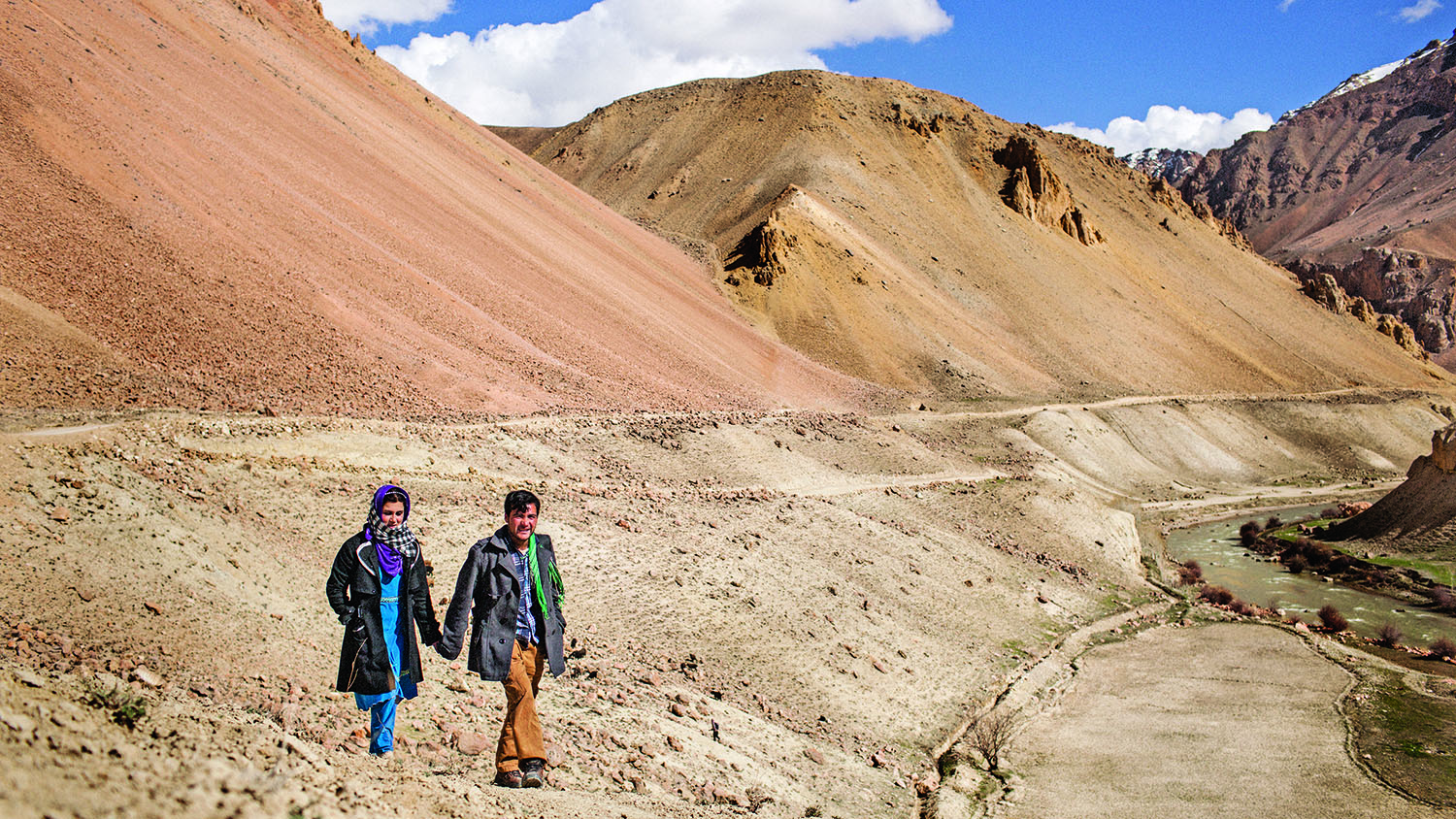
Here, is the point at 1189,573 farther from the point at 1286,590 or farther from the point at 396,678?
the point at 396,678

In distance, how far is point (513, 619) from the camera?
290 inches

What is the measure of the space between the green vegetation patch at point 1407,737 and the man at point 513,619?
1150 cm

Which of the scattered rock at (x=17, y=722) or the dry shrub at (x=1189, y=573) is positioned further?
the dry shrub at (x=1189, y=573)

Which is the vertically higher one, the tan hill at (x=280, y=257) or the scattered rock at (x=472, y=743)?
the tan hill at (x=280, y=257)

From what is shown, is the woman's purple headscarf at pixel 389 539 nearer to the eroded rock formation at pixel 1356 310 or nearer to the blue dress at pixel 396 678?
the blue dress at pixel 396 678

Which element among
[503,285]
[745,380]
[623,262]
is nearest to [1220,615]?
[745,380]

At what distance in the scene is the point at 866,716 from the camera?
46.5 ft

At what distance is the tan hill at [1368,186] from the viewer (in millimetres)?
102250

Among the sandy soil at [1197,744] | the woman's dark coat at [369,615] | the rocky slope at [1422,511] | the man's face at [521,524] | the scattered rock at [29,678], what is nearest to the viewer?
the scattered rock at [29,678]

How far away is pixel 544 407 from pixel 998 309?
122 ft

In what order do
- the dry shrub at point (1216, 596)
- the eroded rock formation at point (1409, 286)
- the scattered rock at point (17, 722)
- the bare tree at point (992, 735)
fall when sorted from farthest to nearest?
the eroded rock formation at point (1409, 286)
the dry shrub at point (1216, 596)
the bare tree at point (992, 735)
the scattered rock at point (17, 722)

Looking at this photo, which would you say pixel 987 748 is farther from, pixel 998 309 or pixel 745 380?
pixel 998 309

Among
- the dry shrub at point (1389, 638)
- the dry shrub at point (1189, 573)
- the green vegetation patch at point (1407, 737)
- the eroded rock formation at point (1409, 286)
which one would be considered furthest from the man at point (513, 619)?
the eroded rock formation at point (1409, 286)

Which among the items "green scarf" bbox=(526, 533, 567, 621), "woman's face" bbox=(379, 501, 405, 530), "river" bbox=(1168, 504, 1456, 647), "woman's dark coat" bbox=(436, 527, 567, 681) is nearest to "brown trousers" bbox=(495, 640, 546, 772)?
"woman's dark coat" bbox=(436, 527, 567, 681)
